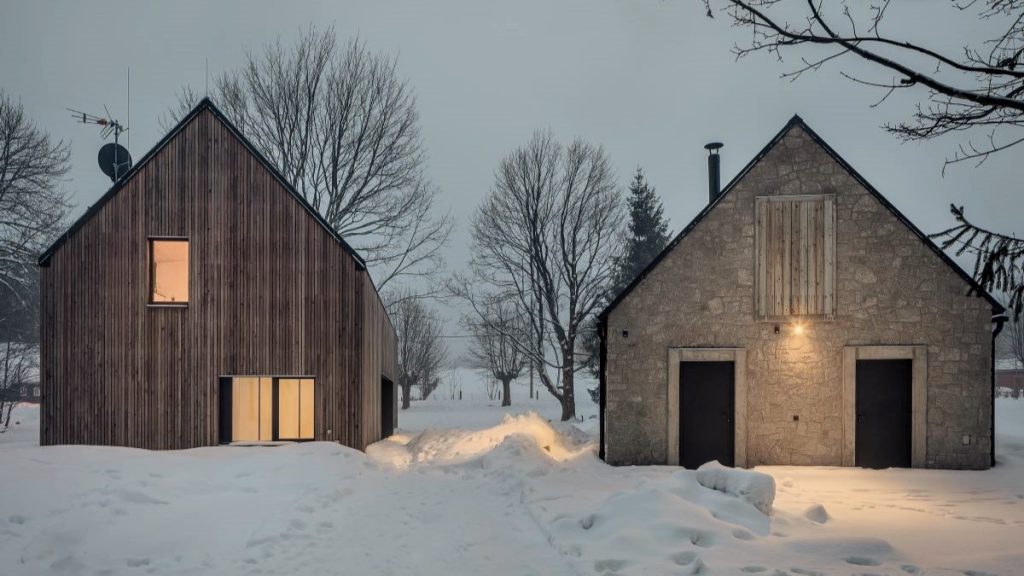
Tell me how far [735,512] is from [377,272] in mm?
20079

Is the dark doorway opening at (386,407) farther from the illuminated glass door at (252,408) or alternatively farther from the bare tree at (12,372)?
the bare tree at (12,372)

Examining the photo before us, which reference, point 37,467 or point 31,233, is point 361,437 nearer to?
point 37,467

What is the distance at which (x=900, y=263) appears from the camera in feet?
37.2

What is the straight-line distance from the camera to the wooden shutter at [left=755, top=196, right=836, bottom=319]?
11508mm

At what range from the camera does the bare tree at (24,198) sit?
61.0 ft

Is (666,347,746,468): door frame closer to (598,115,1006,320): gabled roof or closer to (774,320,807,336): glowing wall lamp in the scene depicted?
(774,320,807,336): glowing wall lamp

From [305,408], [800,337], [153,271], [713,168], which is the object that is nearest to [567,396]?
[713,168]

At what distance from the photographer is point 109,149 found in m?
14.7

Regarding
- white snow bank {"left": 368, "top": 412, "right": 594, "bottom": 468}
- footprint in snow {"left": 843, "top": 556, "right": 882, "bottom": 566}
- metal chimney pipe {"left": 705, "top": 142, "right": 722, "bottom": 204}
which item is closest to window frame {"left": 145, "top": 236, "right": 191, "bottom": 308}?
white snow bank {"left": 368, "top": 412, "right": 594, "bottom": 468}

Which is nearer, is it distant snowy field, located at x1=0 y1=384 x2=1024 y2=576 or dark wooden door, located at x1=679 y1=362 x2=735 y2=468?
distant snowy field, located at x1=0 y1=384 x2=1024 y2=576

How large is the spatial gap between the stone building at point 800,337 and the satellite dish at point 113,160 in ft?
41.2

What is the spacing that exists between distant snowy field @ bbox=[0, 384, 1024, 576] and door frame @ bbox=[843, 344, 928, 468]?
0.62m

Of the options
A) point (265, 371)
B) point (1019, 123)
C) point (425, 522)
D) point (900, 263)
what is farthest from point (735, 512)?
point (265, 371)

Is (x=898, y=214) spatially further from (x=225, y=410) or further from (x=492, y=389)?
(x=492, y=389)
